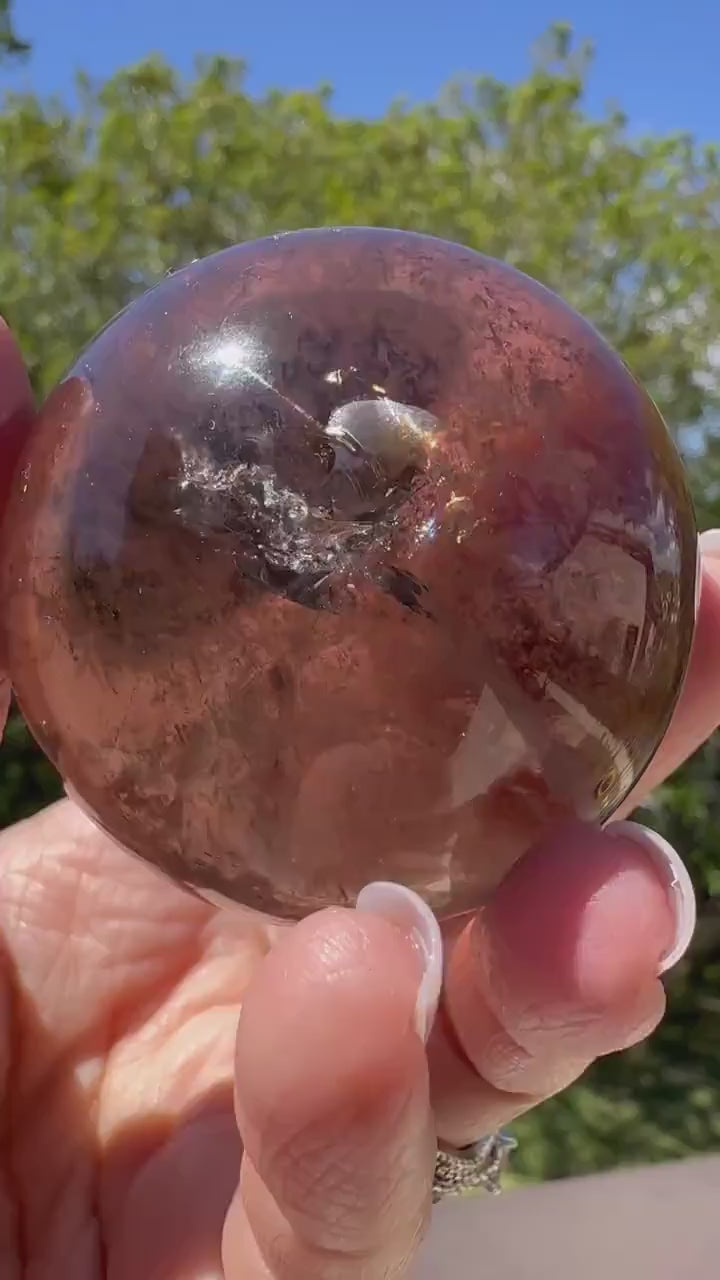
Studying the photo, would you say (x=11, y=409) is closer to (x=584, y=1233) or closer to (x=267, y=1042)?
(x=267, y=1042)

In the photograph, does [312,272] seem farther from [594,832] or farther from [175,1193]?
[175,1193]

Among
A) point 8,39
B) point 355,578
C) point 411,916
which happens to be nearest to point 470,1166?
point 411,916

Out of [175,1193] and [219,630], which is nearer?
[219,630]

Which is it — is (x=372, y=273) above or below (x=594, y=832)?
above

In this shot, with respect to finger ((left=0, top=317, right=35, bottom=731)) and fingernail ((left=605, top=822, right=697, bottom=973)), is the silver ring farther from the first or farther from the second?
finger ((left=0, top=317, right=35, bottom=731))

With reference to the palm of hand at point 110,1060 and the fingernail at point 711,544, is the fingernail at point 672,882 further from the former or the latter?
the palm of hand at point 110,1060

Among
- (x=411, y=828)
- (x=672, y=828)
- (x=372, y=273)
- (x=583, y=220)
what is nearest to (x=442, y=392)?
(x=372, y=273)
